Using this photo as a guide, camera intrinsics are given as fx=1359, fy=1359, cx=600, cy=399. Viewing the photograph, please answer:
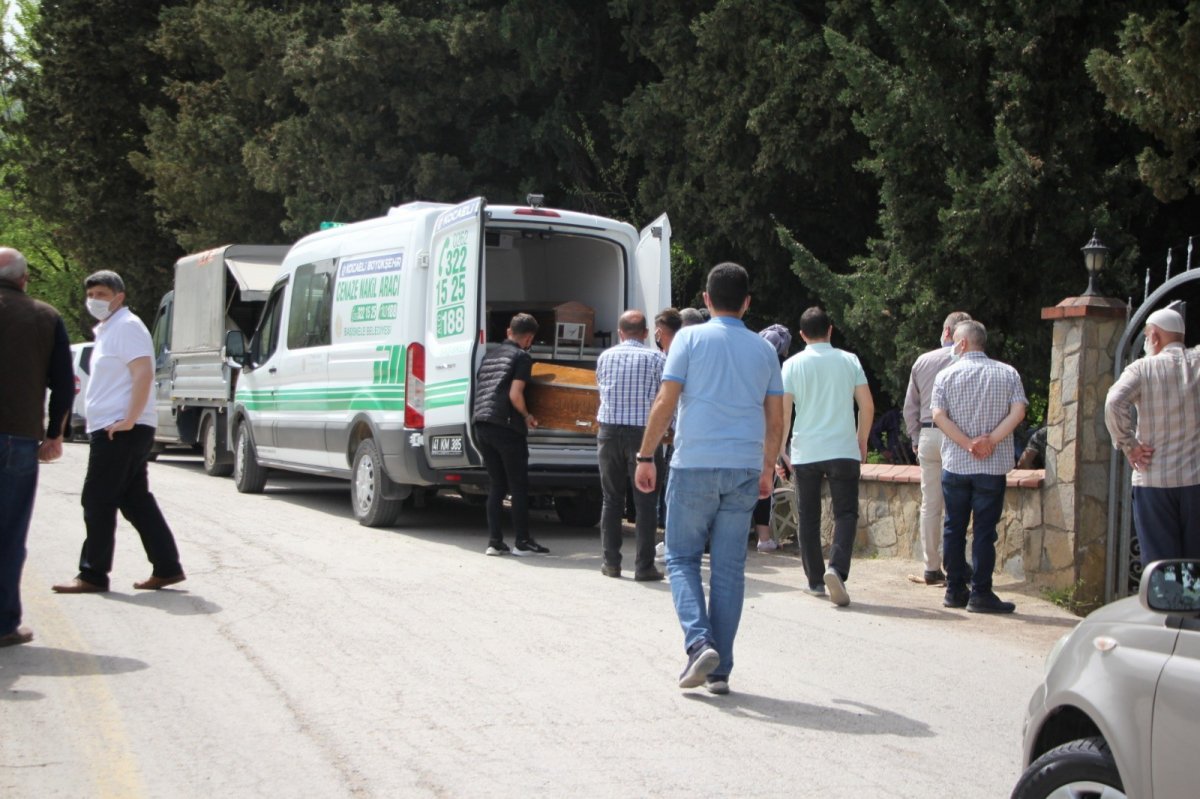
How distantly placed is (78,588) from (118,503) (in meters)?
0.61

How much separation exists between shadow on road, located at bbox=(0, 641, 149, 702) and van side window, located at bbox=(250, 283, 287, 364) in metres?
7.71

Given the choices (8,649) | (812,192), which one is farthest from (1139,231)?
(8,649)

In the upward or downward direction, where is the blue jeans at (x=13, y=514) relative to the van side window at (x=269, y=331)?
downward

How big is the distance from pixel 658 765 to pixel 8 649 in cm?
356

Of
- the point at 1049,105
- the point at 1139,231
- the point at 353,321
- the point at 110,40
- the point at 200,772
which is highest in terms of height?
the point at 110,40

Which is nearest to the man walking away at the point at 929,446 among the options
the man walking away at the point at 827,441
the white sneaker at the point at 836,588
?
the man walking away at the point at 827,441

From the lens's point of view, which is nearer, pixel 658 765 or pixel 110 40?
Result: pixel 658 765

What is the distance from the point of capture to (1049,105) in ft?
40.9

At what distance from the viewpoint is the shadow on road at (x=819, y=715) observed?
5.66 meters

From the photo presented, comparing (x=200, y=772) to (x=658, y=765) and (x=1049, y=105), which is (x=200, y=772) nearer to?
(x=658, y=765)

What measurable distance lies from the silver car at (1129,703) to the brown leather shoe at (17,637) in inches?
199

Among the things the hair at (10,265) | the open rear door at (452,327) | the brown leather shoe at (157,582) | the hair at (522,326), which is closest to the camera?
the hair at (10,265)

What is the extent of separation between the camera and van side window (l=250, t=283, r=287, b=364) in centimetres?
1423

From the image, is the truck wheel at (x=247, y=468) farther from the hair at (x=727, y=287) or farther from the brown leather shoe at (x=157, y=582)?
the hair at (x=727, y=287)
